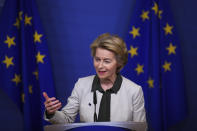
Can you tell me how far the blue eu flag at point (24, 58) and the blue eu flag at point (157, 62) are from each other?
3.06ft

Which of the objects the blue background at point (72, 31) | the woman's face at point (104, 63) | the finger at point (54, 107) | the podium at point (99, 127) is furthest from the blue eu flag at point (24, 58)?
the podium at point (99, 127)

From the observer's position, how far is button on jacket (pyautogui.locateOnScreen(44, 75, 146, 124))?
6.51 feet

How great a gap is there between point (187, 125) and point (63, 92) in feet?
5.31

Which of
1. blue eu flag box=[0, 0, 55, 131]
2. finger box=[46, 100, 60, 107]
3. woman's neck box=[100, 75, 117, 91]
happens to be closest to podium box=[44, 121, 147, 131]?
finger box=[46, 100, 60, 107]

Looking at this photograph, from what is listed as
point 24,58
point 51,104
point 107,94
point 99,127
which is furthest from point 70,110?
point 24,58

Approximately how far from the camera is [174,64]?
10.3 feet

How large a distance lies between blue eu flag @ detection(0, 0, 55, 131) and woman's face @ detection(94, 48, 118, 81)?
1.14 m

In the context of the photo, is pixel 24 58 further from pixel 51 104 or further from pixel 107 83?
pixel 51 104

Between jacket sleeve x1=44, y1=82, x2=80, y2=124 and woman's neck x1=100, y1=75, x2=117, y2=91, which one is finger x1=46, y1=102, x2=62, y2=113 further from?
woman's neck x1=100, y1=75, x2=117, y2=91

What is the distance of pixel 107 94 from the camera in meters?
2.03

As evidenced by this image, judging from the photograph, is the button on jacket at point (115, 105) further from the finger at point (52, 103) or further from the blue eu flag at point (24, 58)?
the blue eu flag at point (24, 58)

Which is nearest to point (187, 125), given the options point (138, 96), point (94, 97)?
point (138, 96)

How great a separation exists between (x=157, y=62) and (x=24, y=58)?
1424 millimetres

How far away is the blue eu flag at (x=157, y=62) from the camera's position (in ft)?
10.0
